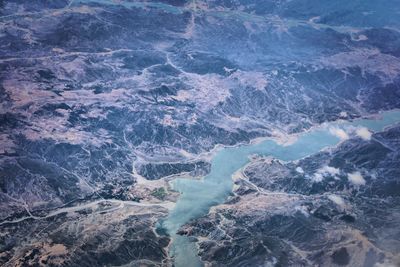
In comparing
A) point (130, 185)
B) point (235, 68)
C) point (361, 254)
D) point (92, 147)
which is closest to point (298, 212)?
point (361, 254)

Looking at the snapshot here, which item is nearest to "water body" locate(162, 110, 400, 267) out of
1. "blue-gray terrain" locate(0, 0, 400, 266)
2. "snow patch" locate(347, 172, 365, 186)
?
"blue-gray terrain" locate(0, 0, 400, 266)

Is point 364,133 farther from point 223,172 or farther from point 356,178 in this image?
point 223,172

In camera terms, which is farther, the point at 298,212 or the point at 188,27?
the point at 188,27

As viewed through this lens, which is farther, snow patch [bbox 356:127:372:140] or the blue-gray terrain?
snow patch [bbox 356:127:372:140]

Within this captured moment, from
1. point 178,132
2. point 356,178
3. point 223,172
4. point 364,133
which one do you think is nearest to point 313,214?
point 356,178

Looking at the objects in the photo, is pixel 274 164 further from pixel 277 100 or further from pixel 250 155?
pixel 277 100

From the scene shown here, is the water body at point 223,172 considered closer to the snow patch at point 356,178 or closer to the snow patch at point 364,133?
the snow patch at point 364,133

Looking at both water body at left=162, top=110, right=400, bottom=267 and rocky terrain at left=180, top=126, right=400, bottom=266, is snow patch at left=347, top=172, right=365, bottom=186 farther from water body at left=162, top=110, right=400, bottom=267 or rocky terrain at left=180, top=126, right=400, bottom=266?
water body at left=162, top=110, right=400, bottom=267
